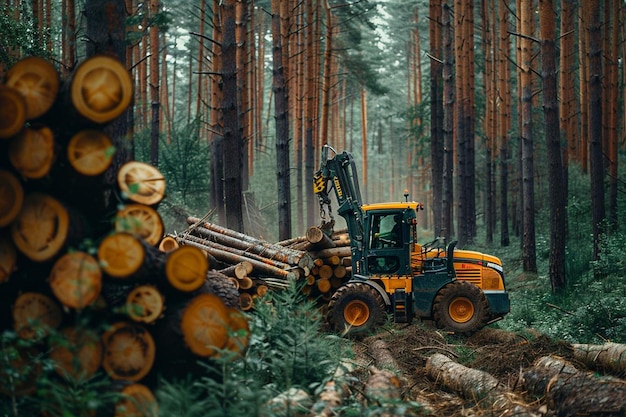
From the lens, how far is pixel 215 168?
847 inches

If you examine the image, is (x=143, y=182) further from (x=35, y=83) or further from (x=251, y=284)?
(x=251, y=284)

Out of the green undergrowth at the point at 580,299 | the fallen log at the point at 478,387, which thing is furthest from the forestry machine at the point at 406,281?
the fallen log at the point at 478,387

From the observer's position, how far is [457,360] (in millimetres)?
9289

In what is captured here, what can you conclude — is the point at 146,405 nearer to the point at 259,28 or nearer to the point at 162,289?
the point at 162,289

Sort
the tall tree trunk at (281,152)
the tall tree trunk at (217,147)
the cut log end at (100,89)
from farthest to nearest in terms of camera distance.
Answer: the tall tree trunk at (217,147) → the tall tree trunk at (281,152) → the cut log end at (100,89)

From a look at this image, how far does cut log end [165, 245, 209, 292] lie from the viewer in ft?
16.9

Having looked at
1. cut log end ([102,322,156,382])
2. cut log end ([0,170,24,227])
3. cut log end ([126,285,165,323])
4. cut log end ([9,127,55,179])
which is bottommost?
cut log end ([102,322,156,382])

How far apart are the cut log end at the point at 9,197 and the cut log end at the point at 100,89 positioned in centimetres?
67

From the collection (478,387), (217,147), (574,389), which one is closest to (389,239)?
(478,387)

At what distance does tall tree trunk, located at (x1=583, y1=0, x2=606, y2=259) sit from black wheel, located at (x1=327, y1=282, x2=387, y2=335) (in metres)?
6.08

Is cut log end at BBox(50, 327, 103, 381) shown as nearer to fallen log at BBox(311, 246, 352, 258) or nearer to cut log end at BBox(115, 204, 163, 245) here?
cut log end at BBox(115, 204, 163, 245)

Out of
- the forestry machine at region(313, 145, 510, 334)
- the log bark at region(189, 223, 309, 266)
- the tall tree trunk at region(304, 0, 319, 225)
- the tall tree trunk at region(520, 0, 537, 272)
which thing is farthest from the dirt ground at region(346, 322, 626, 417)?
the tall tree trunk at region(304, 0, 319, 225)

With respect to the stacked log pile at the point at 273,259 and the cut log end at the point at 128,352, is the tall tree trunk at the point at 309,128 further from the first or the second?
the cut log end at the point at 128,352

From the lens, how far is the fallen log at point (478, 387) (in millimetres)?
6605
